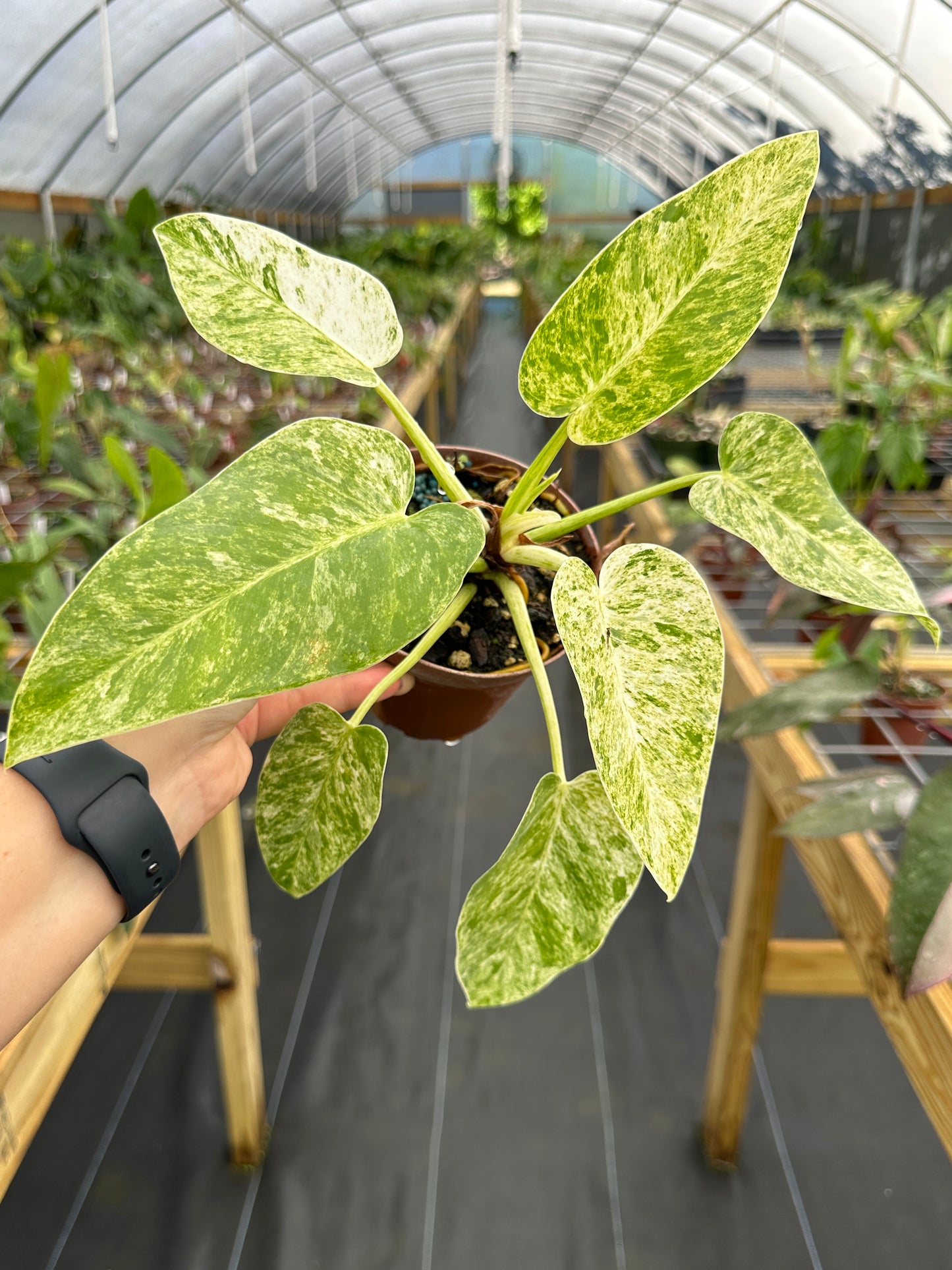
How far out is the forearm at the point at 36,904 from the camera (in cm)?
51

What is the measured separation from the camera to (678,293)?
0.42m

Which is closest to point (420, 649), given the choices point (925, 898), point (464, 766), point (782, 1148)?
point (925, 898)

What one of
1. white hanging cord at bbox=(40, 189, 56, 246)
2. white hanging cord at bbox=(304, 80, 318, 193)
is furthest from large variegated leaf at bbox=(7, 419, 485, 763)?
white hanging cord at bbox=(304, 80, 318, 193)

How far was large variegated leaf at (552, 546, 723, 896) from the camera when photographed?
361mm

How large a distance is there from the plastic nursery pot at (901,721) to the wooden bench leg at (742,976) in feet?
0.73

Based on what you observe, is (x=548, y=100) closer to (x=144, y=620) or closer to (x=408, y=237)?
(x=408, y=237)

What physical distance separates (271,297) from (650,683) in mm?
286

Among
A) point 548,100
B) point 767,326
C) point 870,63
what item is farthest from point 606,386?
point 548,100

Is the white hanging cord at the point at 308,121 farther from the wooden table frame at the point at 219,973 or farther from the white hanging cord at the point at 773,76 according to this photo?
the wooden table frame at the point at 219,973

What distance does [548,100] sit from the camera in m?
12.2

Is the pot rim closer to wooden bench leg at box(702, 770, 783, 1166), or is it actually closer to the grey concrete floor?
wooden bench leg at box(702, 770, 783, 1166)

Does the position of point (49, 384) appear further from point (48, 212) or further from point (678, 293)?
point (48, 212)

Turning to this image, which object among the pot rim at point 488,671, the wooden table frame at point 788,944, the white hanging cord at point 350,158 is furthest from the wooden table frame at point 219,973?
the white hanging cord at point 350,158

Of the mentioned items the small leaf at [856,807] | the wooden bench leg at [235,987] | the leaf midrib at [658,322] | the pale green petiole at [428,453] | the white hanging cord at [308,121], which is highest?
the white hanging cord at [308,121]
